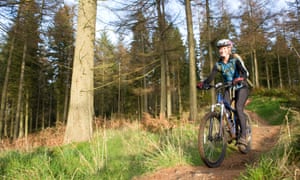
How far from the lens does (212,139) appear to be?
3.54 m

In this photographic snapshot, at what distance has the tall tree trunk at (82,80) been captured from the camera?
247 inches

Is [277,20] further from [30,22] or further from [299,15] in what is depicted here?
[30,22]

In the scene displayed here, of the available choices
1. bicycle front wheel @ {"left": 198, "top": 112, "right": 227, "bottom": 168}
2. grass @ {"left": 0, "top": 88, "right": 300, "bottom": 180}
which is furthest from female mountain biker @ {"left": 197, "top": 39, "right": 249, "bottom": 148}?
grass @ {"left": 0, "top": 88, "right": 300, "bottom": 180}

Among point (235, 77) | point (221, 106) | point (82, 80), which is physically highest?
point (82, 80)

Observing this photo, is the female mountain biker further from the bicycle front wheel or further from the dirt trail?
the bicycle front wheel

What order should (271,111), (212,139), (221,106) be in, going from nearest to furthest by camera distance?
(212,139) → (221,106) → (271,111)

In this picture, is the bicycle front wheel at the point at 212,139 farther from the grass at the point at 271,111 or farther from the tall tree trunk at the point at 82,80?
the grass at the point at 271,111

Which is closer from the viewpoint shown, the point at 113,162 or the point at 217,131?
the point at 217,131

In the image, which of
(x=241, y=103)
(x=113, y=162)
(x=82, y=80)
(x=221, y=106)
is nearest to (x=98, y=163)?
(x=113, y=162)

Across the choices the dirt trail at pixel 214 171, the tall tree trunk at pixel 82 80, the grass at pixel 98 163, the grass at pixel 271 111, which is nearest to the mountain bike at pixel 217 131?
the dirt trail at pixel 214 171

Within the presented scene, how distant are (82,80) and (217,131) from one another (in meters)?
4.07

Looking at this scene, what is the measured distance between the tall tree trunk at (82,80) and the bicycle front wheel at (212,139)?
3808 millimetres

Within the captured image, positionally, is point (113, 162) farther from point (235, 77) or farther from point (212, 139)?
point (235, 77)

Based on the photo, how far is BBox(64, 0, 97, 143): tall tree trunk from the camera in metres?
6.29
